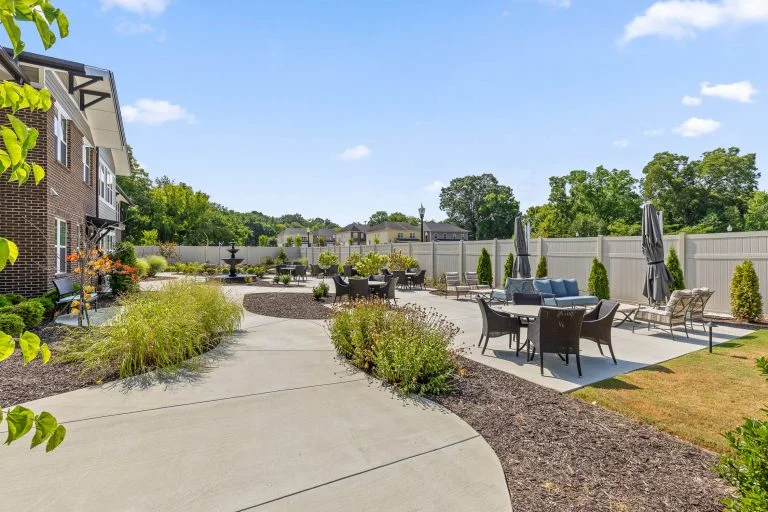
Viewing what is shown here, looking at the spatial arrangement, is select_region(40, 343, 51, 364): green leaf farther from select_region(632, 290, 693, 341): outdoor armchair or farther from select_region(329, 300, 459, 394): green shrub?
select_region(632, 290, 693, 341): outdoor armchair

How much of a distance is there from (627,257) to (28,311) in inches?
590

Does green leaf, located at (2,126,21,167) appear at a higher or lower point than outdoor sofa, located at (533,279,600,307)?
higher

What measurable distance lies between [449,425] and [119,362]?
434cm

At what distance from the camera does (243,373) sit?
209 inches

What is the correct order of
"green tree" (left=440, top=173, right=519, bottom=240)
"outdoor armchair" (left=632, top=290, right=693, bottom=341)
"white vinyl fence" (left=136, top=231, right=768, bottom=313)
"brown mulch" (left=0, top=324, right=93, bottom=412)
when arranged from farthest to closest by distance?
"green tree" (left=440, top=173, right=519, bottom=240) < "white vinyl fence" (left=136, top=231, right=768, bottom=313) < "outdoor armchair" (left=632, top=290, right=693, bottom=341) < "brown mulch" (left=0, top=324, right=93, bottom=412)

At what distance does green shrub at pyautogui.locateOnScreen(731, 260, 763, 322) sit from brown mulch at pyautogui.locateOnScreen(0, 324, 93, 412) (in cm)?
1319

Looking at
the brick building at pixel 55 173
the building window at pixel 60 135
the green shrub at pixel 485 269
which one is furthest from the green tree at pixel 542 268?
the building window at pixel 60 135

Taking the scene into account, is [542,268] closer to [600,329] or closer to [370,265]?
[370,265]

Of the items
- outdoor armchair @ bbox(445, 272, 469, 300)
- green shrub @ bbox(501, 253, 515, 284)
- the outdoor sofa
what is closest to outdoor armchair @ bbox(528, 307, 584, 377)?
the outdoor sofa

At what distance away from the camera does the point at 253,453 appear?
3271mm

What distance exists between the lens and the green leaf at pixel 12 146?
1.11 m

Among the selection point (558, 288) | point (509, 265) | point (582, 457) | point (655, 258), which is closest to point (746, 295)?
point (655, 258)

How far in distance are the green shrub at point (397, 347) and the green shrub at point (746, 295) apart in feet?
28.4

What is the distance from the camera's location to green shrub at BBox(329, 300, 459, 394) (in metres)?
4.85
